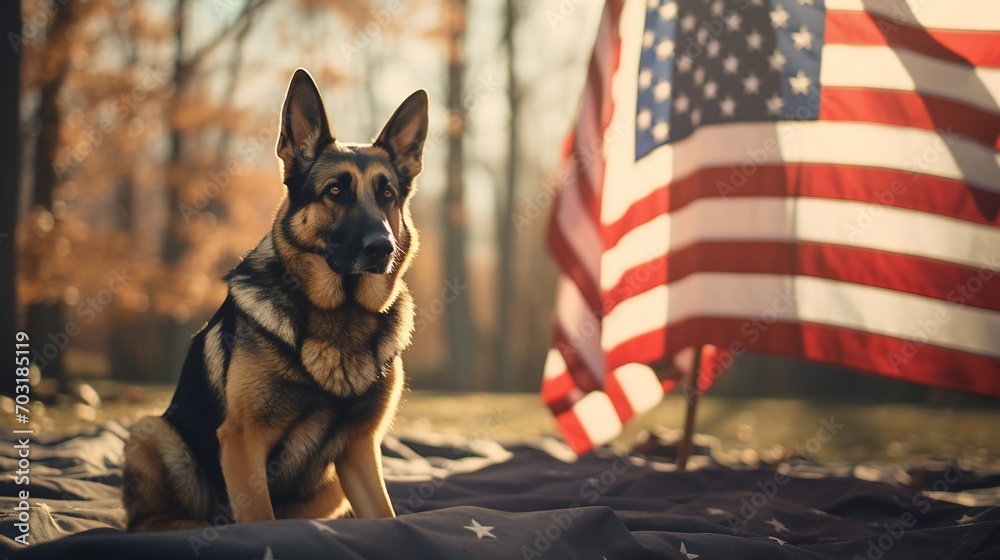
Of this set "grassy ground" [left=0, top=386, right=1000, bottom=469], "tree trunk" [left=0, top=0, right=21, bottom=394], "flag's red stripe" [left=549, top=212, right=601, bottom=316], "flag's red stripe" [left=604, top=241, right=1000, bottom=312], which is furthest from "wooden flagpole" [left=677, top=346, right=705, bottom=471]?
"tree trunk" [left=0, top=0, right=21, bottom=394]

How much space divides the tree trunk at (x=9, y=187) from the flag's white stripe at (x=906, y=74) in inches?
315

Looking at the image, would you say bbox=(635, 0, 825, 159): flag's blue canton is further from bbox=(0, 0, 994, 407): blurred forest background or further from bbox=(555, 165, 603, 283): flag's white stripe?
bbox=(0, 0, 994, 407): blurred forest background

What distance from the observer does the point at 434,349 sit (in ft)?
77.8

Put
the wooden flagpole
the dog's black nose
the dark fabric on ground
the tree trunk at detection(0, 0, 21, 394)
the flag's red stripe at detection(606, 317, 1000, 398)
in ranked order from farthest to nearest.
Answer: the tree trunk at detection(0, 0, 21, 394) → the wooden flagpole → the flag's red stripe at detection(606, 317, 1000, 398) → the dog's black nose → the dark fabric on ground

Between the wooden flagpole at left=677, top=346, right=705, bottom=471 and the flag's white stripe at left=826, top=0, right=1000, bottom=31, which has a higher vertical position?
the flag's white stripe at left=826, top=0, right=1000, bottom=31

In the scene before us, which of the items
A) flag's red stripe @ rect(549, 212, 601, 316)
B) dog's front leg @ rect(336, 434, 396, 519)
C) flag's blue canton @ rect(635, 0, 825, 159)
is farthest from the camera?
flag's red stripe @ rect(549, 212, 601, 316)

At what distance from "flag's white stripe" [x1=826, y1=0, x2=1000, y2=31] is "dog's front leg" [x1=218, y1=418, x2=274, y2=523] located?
13.0ft

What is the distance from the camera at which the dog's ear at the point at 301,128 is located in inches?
122

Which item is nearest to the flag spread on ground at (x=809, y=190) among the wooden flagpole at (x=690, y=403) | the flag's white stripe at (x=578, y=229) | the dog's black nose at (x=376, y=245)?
the flag's white stripe at (x=578, y=229)

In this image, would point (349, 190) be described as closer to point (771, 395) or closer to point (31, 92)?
point (31, 92)

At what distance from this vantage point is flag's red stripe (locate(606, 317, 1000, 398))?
156 inches

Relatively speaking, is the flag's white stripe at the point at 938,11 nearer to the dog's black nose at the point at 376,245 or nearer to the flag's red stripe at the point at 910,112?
the flag's red stripe at the point at 910,112

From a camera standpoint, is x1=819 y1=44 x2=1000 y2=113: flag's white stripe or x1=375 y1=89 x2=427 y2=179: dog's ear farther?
x1=819 y1=44 x2=1000 y2=113: flag's white stripe

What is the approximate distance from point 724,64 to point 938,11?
117 centimetres
